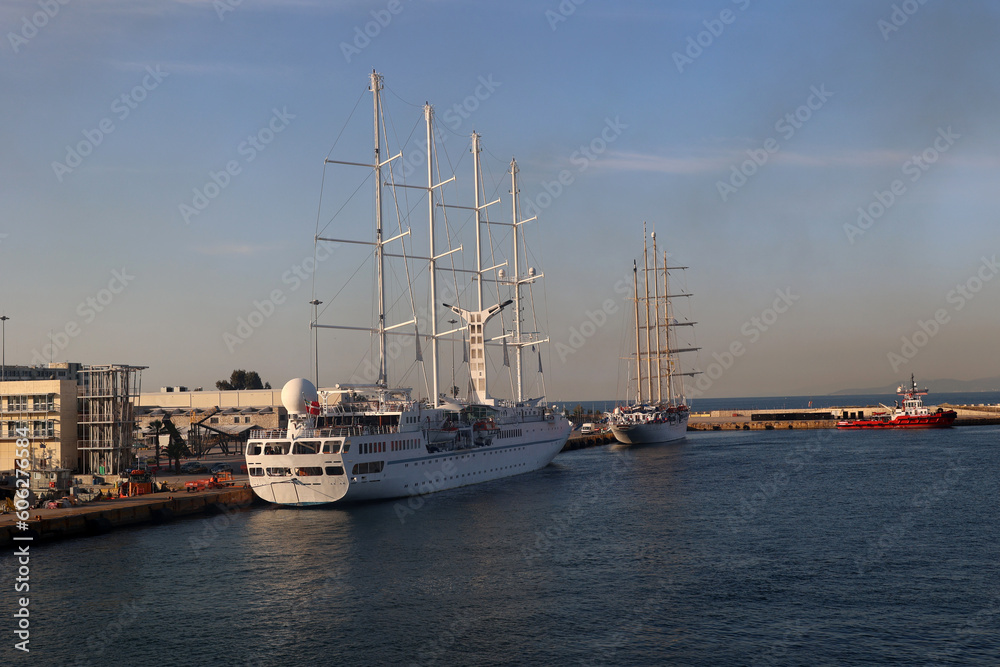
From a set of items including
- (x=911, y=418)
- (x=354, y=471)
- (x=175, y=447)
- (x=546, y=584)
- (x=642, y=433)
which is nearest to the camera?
(x=546, y=584)

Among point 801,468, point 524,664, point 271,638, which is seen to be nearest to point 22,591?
point 271,638

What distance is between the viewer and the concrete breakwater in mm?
44594

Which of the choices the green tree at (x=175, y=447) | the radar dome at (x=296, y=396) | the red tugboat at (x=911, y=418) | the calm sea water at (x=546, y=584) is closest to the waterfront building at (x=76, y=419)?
the green tree at (x=175, y=447)

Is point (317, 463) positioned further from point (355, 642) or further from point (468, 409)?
point (355, 642)

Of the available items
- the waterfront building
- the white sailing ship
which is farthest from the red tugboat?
the waterfront building

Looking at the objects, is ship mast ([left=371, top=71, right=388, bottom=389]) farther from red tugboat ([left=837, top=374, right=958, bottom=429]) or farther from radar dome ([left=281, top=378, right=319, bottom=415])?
red tugboat ([left=837, top=374, right=958, bottom=429])

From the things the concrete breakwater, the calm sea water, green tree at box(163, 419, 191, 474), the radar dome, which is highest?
the radar dome

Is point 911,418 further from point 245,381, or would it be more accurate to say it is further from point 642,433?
point 245,381

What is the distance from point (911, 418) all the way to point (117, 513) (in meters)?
137

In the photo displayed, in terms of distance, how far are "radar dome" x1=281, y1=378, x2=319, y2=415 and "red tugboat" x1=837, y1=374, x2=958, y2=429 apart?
386 ft

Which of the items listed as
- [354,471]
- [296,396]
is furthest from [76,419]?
[354,471]

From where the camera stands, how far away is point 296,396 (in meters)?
63.1

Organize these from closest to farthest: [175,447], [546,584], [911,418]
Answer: [546,584]
[175,447]
[911,418]

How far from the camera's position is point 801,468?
78438mm
